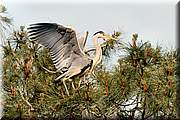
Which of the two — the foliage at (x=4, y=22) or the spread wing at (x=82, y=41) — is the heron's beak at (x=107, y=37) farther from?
the foliage at (x=4, y=22)

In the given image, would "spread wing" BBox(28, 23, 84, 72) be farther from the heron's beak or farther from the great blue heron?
the heron's beak

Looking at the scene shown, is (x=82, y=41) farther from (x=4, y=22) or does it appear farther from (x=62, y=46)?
(x=4, y=22)

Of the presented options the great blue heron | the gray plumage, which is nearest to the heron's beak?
the great blue heron

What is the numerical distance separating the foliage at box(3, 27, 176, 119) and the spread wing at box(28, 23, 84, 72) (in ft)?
0.15

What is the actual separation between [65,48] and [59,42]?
0.14ft

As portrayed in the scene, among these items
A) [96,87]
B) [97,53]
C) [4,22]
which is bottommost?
Result: [96,87]

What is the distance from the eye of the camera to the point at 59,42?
5.88ft

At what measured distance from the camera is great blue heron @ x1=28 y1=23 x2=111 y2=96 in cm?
178

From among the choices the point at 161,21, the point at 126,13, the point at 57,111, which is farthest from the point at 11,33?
the point at 161,21

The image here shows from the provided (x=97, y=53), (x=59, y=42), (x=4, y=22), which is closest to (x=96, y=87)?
(x=97, y=53)

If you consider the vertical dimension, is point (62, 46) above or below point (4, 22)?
below

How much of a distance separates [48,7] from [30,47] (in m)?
0.22

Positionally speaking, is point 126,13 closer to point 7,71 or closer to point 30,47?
point 30,47

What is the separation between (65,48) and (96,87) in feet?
0.79
